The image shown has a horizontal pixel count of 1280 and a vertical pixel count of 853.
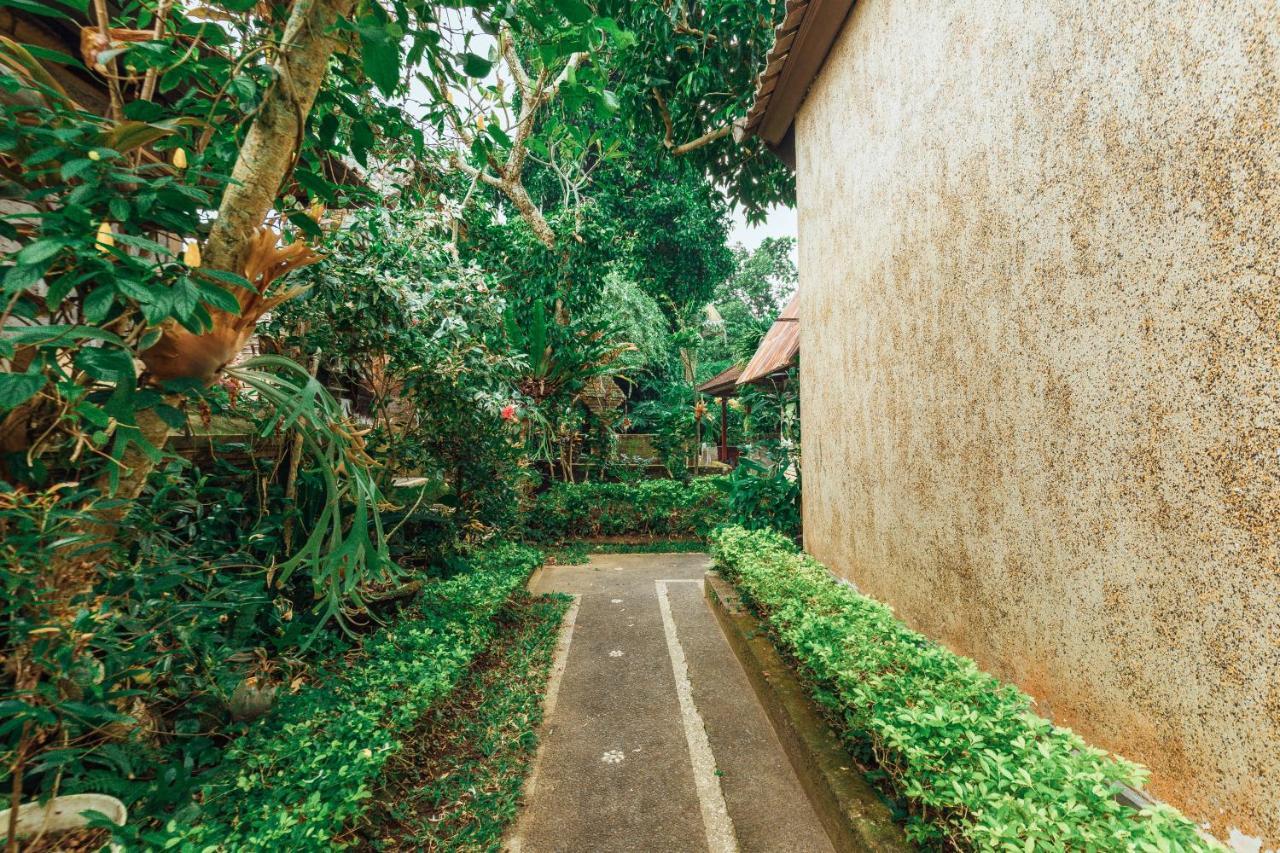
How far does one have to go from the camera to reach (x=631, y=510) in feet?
33.4

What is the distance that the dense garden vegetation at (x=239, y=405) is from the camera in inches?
62.8

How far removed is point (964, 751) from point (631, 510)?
823cm

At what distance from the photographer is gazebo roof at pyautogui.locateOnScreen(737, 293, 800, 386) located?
7.13 m

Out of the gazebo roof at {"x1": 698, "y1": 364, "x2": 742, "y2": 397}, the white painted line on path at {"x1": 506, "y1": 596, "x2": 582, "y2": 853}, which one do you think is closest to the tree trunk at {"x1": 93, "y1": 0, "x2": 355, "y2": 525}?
the white painted line on path at {"x1": 506, "y1": 596, "x2": 582, "y2": 853}

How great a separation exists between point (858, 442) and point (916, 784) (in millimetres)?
2860

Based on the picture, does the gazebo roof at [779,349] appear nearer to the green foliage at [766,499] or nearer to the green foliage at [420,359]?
the green foliage at [766,499]

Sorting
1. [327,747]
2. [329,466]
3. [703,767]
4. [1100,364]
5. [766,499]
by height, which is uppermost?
[1100,364]

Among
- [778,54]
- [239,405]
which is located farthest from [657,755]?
[778,54]

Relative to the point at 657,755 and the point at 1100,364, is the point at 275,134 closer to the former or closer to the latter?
the point at 1100,364

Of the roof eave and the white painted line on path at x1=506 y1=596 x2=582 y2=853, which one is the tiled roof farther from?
the white painted line on path at x1=506 y1=596 x2=582 y2=853

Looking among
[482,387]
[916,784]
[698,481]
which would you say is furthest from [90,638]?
[698,481]

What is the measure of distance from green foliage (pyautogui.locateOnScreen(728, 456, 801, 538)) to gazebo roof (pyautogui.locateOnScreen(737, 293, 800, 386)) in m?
1.33

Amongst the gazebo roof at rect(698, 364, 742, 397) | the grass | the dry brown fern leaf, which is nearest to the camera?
the dry brown fern leaf

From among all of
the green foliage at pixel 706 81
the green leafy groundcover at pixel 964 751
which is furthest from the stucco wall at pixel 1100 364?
the green foliage at pixel 706 81
